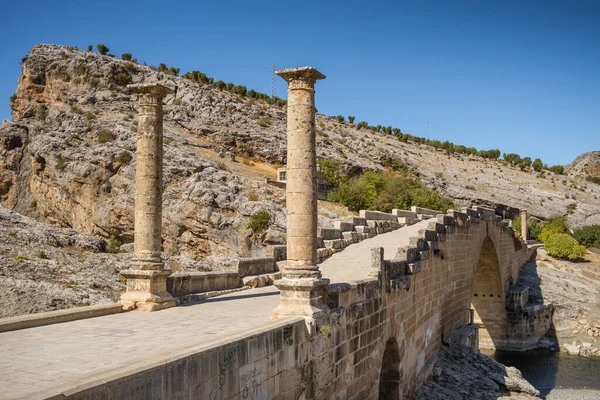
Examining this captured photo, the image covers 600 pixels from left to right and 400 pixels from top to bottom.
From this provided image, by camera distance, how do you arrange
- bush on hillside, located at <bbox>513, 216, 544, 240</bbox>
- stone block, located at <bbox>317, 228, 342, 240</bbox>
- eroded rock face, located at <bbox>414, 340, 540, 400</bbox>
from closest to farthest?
eroded rock face, located at <bbox>414, 340, 540, 400</bbox>
stone block, located at <bbox>317, 228, 342, 240</bbox>
bush on hillside, located at <bbox>513, 216, 544, 240</bbox>

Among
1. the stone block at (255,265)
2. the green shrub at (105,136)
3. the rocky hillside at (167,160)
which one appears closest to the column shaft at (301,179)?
the stone block at (255,265)

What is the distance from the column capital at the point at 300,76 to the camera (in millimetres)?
8398

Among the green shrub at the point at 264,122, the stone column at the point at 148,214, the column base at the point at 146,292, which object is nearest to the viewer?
the column base at the point at 146,292

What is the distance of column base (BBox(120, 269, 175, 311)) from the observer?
9.27 meters

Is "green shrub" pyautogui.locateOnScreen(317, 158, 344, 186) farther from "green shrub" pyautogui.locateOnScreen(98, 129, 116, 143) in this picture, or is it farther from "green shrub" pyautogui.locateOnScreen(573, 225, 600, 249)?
"green shrub" pyautogui.locateOnScreen(573, 225, 600, 249)

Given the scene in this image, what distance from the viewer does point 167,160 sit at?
1339 inches

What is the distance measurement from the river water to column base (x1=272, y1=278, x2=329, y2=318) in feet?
54.8

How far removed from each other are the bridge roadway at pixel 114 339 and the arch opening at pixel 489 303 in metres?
19.6

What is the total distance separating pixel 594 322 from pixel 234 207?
67.7ft

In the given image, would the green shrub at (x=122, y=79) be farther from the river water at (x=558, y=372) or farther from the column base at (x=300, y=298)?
the column base at (x=300, y=298)

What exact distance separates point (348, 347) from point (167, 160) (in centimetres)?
2713

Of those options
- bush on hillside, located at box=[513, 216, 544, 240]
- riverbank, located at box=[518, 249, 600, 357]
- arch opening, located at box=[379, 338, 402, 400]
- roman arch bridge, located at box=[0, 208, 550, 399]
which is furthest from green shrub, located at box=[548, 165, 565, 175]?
arch opening, located at box=[379, 338, 402, 400]

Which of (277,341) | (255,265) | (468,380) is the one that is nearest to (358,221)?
(468,380)

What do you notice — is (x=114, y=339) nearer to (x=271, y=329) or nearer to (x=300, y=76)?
(x=271, y=329)
